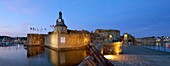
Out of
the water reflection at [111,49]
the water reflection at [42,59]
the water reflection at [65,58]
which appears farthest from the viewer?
the water reflection at [65,58]

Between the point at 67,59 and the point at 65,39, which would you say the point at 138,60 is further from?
the point at 65,39

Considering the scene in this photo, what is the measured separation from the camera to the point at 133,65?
9641mm

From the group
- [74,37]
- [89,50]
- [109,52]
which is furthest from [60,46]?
[89,50]

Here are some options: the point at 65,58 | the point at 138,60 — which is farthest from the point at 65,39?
the point at 138,60

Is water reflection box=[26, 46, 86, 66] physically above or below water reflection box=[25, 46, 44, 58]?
above

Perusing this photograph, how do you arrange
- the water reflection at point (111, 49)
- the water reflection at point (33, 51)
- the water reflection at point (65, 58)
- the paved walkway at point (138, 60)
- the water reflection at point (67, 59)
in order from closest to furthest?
the paved walkway at point (138, 60) < the water reflection at point (111, 49) < the water reflection at point (67, 59) < the water reflection at point (65, 58) < the water reflection at point (33, 51)

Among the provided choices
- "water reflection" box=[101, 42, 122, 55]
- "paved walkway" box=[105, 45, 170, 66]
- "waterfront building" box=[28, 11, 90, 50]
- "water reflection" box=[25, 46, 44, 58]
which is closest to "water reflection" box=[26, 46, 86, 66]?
"water reflection" box=[25, 46, 44, 58]

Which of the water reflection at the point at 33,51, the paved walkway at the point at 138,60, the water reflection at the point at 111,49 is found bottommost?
the water reflection at the point at 33,51

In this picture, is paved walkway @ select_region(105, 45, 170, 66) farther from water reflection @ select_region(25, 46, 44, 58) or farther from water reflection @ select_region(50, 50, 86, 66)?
water reflection @ select_region(25, 46, 44, 58)

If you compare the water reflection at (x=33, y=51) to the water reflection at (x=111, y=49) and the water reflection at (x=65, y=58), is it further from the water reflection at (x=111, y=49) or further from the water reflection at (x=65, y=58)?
the water reflection at (x=111, y=49)

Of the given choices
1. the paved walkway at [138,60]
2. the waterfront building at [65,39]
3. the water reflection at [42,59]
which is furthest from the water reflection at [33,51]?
the paved walkway at [138,60]

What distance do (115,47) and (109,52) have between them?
3.13 feet

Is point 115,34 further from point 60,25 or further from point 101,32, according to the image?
point 60,25

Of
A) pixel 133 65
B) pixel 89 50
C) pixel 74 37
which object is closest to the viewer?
pixel 89 50
